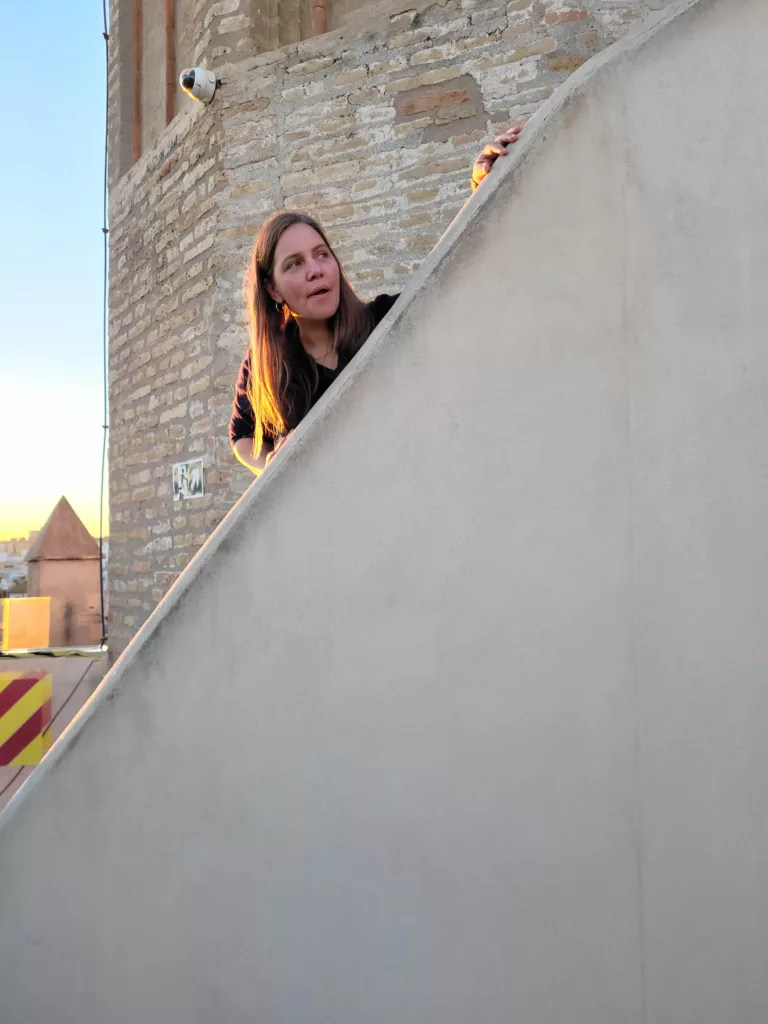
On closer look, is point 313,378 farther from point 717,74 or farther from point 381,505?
point 717,74

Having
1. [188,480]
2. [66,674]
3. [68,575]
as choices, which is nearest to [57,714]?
[66,674]

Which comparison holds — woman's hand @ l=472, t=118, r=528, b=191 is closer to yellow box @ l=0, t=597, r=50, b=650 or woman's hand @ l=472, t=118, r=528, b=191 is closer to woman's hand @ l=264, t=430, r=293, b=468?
woman's hand @ l=264, t=430, r=293, b=468

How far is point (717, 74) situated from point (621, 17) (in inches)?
146

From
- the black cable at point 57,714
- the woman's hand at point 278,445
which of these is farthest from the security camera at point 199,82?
the woman's hand at point 278,445

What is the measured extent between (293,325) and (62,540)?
31.6 ft

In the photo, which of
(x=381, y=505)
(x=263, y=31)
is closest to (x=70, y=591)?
(x=263, y=31)

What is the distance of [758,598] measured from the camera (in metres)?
1.24

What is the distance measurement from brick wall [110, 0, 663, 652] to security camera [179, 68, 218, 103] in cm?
9

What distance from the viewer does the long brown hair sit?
6.62ft

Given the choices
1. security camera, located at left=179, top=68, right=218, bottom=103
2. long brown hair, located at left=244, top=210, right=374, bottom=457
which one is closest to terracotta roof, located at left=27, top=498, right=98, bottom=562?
security camera, located at left=179, top=68, right=218, bottom=103

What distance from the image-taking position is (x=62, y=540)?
10953 millimetres

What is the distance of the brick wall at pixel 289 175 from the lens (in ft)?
14.8

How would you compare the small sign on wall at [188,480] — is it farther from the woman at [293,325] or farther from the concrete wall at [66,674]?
the woman at [293,325]

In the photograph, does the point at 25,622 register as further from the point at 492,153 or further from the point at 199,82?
the point at 492,153
